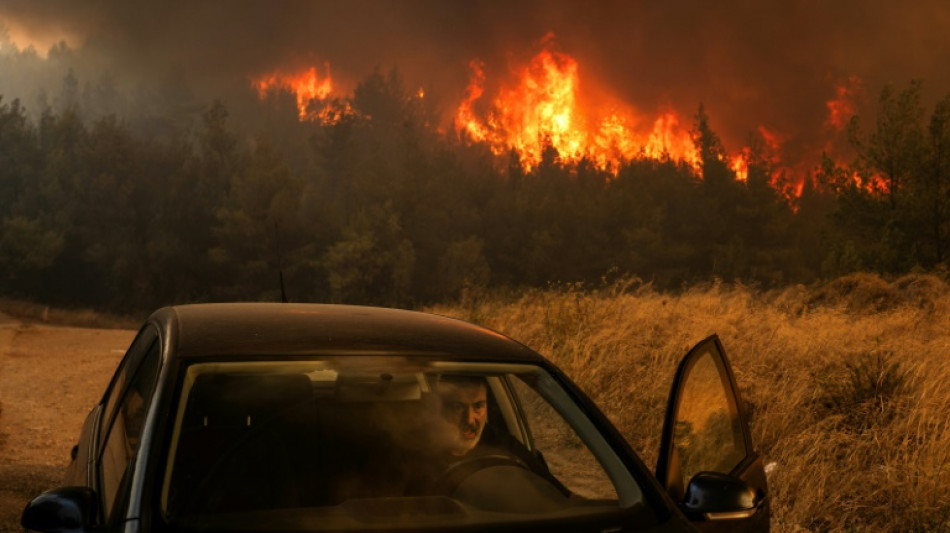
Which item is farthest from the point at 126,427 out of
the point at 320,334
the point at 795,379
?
the point at 795,379

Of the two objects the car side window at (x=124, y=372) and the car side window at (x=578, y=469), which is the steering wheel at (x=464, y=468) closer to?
the car side window at (x=578, y=469)

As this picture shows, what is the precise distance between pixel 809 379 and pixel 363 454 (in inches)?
273

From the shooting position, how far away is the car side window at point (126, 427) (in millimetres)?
2668

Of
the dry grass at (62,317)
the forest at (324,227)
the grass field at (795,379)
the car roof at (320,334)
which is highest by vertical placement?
the forest at (324,227)

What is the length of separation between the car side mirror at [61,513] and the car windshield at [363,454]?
0.19m

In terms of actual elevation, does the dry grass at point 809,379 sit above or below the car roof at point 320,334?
below

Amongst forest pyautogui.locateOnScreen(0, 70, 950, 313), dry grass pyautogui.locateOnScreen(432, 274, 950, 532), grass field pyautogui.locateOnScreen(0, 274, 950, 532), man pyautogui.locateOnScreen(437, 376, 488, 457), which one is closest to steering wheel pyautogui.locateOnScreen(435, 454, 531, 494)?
man pyautogui.locateOnScreen(437, 376, 488, 457)

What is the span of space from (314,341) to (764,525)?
1.42 meters

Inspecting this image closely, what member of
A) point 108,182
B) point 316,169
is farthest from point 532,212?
point 108,182

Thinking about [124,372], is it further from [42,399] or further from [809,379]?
[42,399]

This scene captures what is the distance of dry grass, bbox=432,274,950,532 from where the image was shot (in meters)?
6.48

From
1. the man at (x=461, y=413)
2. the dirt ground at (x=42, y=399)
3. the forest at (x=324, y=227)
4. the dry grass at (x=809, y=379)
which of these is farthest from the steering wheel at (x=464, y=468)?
the forest at (x=324, y=227)

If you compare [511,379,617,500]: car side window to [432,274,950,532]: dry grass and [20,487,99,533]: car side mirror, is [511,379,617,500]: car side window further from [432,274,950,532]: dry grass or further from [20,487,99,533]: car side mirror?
[432,274,950,532]: dry grass

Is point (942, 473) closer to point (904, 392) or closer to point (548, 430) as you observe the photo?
Result: point (904, 392)
